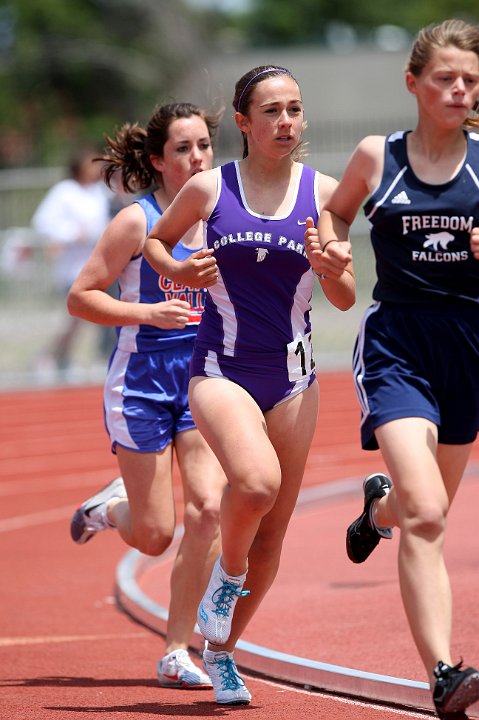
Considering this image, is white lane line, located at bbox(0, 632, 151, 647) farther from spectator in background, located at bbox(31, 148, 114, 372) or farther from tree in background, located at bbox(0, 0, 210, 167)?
tree in background, located at bbox(0, 0, 210, 167)

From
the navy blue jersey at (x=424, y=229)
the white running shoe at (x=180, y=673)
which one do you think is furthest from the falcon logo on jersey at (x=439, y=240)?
the white running shoe at (x=180, y=673)

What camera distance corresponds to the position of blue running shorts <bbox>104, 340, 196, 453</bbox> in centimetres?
611

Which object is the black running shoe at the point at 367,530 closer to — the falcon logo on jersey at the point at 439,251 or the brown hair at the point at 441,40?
the falcon logo on jersey at the point at 439,251

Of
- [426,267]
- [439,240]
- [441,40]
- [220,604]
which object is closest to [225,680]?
[220,604]

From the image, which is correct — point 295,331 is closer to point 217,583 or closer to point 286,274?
point 286,274

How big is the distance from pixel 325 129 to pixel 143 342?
2194 centimetres

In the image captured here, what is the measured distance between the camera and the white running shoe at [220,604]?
5.25m

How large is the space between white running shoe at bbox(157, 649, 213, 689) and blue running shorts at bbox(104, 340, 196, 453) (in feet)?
2.99

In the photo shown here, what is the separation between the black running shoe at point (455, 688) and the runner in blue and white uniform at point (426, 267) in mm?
565

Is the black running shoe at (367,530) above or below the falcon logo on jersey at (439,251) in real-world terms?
below

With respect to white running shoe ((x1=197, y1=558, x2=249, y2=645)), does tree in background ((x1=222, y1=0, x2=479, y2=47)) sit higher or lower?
higher

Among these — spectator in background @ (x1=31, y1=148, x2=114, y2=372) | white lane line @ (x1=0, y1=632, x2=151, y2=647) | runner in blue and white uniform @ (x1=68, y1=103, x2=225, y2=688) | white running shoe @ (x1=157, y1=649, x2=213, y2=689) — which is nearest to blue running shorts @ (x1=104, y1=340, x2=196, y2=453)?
runner in blue and white uniform @ (x1=68, y1=103, x2=225, y2=688)

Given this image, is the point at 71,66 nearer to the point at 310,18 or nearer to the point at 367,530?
the point at 310,18

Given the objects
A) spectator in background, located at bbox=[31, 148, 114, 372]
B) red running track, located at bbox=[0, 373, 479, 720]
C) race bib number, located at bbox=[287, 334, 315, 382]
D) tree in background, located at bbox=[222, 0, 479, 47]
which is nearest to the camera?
race bib number, located at bbox=[287, 334, 315, 382]
